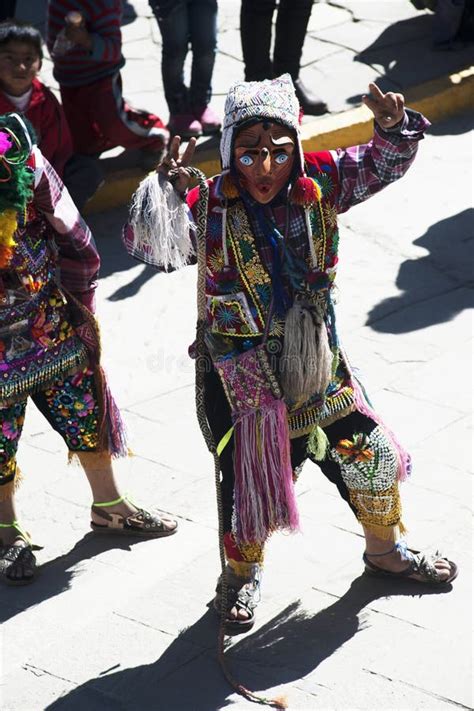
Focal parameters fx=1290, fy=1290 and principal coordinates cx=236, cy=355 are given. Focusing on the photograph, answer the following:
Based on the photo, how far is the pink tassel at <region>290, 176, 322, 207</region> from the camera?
3.66 metres

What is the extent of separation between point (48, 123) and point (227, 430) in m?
2.95

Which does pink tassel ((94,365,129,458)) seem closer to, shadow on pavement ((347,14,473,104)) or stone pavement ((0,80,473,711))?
stone pavement ((0,80,473,711))

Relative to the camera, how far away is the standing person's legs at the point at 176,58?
732 cm

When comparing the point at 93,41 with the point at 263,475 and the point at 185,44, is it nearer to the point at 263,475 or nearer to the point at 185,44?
the point at 185,44

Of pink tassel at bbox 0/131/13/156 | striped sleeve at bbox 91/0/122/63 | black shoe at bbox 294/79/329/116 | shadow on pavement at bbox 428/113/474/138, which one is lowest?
shadow on pavement at bbox 428/113/474/138

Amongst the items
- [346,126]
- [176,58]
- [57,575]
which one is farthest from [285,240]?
[346,126]

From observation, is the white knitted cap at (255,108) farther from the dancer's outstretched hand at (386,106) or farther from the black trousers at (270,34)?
the black trousers at (270,34)

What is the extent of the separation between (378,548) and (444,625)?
1.12 ft

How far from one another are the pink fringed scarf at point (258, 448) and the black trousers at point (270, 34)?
165 inches

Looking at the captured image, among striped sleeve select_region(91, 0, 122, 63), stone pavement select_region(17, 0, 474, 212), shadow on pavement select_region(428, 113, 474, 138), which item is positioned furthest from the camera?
shadow on pavement select_region(428, 113, 474, 138)

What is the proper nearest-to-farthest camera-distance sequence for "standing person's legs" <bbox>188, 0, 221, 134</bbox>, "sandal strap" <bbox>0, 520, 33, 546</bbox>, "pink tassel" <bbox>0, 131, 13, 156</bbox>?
"pink tassel" <bbox>0, 131, 13, 156</bbox> < "sandal strap" <bbox>0, 520, 33, 546</bbox> < "standing person's legs" <bbox>188, 0, 221, 134</bbox>

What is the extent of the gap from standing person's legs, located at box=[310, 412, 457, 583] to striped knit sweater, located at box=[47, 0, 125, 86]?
3580mm

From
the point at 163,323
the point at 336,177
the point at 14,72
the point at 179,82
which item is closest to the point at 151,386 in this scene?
the point at 163,323

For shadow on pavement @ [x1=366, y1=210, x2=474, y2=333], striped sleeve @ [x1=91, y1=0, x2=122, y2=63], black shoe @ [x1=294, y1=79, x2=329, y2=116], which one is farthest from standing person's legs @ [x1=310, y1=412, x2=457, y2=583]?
black shoe @ [x1=294, y1=79, x2=329, y2=116]
